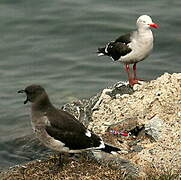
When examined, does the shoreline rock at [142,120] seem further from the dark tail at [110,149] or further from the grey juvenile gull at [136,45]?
the grey juvenile gull at [136,45]

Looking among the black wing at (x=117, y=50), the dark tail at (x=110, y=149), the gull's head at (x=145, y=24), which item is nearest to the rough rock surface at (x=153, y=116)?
the dark tail at (x=110, y=149)

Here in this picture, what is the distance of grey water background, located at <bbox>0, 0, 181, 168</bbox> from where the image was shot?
15039mm

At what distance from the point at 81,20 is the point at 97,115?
30.5 feet

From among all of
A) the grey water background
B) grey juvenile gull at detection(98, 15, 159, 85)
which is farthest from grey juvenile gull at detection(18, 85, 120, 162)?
the grey water background

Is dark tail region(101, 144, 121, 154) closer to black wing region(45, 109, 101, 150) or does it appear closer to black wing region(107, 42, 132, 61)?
black wing region(45, 109, 101, 150)

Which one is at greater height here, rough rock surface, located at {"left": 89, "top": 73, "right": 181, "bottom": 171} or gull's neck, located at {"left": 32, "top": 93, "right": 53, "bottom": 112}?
gull's neck, located at {"left": 32, "top": 93, "right": 53, "bottom": 112}

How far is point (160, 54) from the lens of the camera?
664 inches

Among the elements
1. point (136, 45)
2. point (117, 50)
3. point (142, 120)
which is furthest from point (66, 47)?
point (142, 120)

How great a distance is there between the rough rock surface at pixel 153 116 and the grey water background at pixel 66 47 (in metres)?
3.17

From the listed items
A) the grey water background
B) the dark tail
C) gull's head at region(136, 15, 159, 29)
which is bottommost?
the grey water background

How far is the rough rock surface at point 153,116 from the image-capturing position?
812 centimetres

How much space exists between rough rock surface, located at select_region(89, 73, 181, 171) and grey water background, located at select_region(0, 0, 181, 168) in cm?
317

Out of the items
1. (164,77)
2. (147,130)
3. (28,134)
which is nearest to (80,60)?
(28,134)

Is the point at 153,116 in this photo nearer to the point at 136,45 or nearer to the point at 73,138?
the point at 73,138
